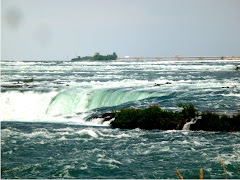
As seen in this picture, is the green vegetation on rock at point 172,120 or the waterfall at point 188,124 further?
the waterfall at point 188,124

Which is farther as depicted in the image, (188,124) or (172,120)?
(172,120)

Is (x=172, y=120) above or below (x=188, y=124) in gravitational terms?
above

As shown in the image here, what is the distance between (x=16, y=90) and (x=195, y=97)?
644 inches

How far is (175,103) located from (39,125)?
1020cm

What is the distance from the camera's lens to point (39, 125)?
2120 cm

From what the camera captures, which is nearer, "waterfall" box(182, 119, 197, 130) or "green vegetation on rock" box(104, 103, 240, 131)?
"green vegetation on rock" box(104, 103, 240, 131)

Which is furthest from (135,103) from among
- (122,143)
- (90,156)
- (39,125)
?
(90,156)

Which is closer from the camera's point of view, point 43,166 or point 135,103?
point 43,166

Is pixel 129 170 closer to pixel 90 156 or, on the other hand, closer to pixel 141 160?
pixel 141 160

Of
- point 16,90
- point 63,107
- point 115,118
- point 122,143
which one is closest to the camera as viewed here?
point 122,143

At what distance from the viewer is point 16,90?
3406cm

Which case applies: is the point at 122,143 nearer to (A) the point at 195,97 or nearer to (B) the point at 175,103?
(B) the point at 175,103

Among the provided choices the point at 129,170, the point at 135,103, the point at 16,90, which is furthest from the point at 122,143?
the point at 16,90

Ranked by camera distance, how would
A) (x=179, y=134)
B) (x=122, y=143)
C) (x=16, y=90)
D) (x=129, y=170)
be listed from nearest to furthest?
(x=129, y=170) < (x=122, y=143) < (x=179, y=134) < (x=16, y=90)
